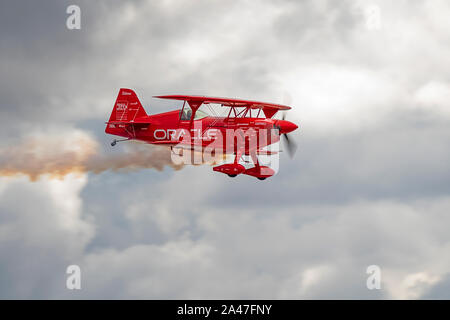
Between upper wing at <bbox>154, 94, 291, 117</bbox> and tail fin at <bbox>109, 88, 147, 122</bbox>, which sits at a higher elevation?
tail fin at <bbox>109, 88, 147, 122</bbox>

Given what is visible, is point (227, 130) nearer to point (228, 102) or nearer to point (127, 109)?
point (228, 102)

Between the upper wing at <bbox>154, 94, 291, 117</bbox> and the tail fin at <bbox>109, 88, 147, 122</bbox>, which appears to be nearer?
the upper wing at <bbox>154, 94, 291, 117</bbox>

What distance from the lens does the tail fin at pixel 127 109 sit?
1886 inches

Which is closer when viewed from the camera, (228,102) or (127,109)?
(228,102)

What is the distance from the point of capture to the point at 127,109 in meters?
48.1

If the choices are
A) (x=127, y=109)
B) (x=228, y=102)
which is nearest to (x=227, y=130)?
(x=228, y=102)

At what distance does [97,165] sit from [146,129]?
4.68 meters

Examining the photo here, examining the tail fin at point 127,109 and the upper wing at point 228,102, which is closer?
the upper wing at point 228,102

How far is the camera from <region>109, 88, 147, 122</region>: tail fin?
47.9 meters

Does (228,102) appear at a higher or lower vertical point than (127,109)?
lower

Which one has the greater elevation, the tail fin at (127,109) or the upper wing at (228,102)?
the tail fin at (127,109)
